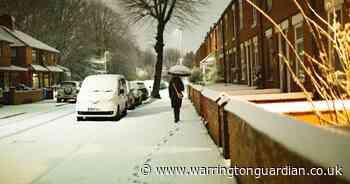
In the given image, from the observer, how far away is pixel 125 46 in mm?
80750

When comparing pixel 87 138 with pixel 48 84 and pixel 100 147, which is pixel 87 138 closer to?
pixel 100 147

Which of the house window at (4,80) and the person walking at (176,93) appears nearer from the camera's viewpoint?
the person walking at (176,93)

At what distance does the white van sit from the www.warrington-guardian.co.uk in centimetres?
959

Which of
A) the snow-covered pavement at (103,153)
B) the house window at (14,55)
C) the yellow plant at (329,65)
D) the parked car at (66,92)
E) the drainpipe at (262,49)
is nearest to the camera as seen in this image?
the yellow plant at (329,65)

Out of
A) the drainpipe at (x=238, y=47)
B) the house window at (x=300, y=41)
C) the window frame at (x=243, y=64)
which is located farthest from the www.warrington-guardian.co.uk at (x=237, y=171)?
the drainpipe at (x=238, y=47)

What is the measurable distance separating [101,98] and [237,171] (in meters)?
11.9

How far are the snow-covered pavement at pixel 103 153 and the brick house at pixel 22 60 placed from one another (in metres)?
26.8

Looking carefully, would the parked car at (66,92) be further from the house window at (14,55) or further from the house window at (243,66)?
the house window at (14,55)

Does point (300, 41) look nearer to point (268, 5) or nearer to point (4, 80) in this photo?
point (268, 5)

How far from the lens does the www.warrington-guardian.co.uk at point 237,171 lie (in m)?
2.28

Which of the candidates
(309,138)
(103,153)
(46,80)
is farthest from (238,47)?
(46,80)

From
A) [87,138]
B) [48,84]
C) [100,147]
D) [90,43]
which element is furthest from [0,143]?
[90,43]

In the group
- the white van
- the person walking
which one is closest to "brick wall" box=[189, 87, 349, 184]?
the person walking

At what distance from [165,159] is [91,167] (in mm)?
1456
